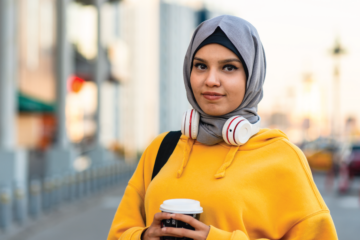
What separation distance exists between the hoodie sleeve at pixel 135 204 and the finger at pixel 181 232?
0.33m

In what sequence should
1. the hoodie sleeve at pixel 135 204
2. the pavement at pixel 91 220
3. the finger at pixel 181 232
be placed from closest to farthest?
the finger at pixel 181 232 → the hoodie sleeve at pixel 135 204 → the pavement at pixel 91 220

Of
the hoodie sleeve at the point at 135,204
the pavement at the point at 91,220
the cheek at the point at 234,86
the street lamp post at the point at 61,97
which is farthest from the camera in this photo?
the street lamp post at the point at 61,97

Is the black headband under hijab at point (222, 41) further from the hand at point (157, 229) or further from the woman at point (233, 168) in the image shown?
the hand at point (157, 229)

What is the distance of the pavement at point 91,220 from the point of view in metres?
8.50

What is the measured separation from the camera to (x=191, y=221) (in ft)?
5.98

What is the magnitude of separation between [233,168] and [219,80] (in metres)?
0.39

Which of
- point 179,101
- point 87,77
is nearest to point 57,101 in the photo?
point 87,77

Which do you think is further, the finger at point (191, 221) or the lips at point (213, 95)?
the lips at point (213, 95)

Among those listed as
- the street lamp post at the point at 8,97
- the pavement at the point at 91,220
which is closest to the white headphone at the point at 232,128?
the pavement at the point at 91,220

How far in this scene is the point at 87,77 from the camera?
26375 mm

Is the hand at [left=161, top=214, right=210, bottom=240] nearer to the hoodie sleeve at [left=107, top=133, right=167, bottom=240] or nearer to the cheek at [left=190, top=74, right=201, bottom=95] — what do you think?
the hoodie sleeve at [left=107, top=133, right=167, bottom=240]

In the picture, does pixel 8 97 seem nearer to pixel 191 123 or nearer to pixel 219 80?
pixel 191 123

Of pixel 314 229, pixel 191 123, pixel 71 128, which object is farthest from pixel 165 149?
pixel 71 128

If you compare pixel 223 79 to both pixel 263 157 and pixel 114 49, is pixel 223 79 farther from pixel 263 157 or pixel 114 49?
pixel 114 49
